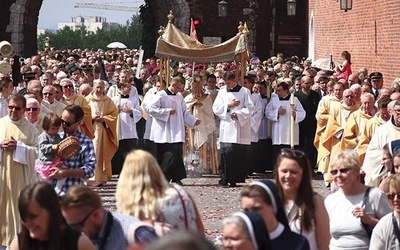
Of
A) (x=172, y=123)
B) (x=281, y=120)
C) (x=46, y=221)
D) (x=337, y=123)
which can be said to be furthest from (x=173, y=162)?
(x=46, y=221)

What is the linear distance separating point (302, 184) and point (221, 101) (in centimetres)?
1177

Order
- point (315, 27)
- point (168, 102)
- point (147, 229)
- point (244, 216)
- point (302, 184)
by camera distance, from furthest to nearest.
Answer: point (315, 27), point (168, 102), point (302, 184), point (147, 229), point (244, 216)

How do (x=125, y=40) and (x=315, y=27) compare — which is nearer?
(x=315, y=27)

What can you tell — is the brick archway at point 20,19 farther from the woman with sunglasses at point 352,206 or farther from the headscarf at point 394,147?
the woman with sunglasses at point 352,206

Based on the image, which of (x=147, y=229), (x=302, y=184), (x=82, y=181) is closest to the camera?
(x=147, y=229)

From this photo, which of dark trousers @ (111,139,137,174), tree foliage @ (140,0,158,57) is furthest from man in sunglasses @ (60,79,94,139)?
tree foliage @ (140,0,158,57)

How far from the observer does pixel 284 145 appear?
20.1 metres

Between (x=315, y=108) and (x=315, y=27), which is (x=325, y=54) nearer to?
(x=315, y=27)

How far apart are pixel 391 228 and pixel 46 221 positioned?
2382 mm

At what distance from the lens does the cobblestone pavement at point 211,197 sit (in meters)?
14.5

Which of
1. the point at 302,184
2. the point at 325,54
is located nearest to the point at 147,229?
the point at 302,184

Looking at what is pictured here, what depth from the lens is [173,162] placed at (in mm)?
18734

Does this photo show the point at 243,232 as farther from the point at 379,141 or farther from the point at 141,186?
the point at 379,141

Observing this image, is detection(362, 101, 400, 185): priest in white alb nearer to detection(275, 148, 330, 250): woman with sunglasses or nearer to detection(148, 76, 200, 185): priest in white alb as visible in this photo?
detection(275, 148, 330, 250): woman with sunglasses
